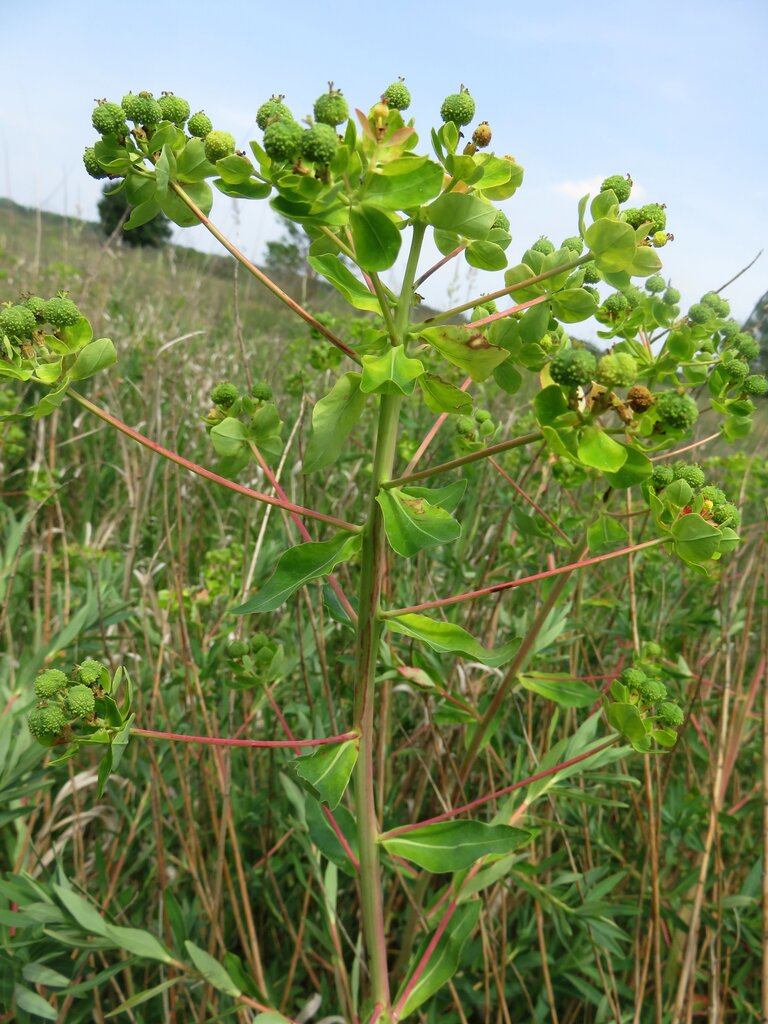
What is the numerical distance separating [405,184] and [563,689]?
38.8 inches

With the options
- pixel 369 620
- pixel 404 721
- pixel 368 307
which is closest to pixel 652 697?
pixel 369 620

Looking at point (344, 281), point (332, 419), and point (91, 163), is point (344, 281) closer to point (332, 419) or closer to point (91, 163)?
point (332, 419)

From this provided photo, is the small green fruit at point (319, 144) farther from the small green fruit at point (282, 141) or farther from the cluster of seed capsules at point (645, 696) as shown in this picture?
the cluster of seed capsules at point (645, 696)

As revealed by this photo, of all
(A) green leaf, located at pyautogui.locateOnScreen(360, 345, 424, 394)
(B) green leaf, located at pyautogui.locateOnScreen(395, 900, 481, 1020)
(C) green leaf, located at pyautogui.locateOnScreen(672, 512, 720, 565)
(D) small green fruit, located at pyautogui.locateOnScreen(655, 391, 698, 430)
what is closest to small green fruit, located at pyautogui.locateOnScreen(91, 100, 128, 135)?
(A) green leaf, located at pyautogui.locateOnScreen(360, 345, 424, 394)

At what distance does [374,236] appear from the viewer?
2.65 feet

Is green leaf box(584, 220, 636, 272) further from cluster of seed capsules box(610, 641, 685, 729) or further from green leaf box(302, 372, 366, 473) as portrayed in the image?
cluster of seed capsules box(610, 641, 685, 729)

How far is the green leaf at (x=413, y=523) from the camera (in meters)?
0.84

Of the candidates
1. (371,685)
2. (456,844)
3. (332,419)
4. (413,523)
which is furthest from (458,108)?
(456,844)

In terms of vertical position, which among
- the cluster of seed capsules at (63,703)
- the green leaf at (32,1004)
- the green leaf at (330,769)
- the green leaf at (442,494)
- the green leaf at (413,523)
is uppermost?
the green leaf at (442,494)

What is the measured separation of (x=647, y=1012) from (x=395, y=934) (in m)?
0.60

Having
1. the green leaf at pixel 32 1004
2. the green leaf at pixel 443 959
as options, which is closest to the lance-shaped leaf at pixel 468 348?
the green leaf at pixel 443 959

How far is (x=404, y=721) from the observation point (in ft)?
7.81

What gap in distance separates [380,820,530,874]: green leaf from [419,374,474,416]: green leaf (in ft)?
1.86

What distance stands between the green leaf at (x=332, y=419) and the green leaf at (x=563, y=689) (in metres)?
0.72
